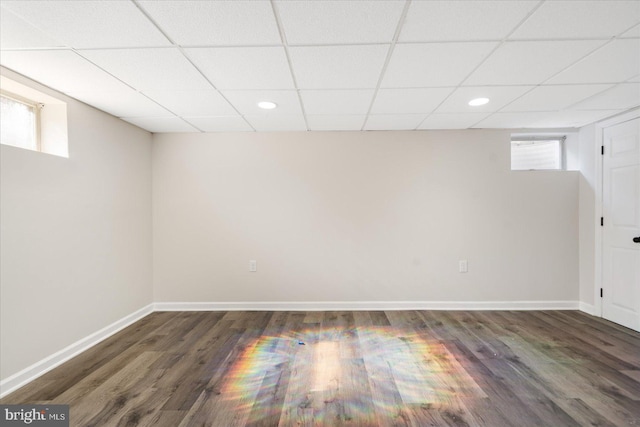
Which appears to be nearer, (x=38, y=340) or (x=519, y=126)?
(x=38, y=340)

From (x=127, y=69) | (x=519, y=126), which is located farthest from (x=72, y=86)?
(x=519, y=126)

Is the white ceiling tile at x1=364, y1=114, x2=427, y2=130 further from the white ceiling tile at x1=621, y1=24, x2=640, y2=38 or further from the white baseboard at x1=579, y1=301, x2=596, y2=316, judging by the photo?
the white baseboard at x1=579, y1=301, x2=596, y2=316

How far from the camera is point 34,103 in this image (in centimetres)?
238

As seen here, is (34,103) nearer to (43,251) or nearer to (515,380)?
(43,251)

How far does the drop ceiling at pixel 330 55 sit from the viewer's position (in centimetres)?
142

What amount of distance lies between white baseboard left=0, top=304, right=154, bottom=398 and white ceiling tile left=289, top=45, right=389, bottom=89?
9.55 ft

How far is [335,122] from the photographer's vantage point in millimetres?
3209

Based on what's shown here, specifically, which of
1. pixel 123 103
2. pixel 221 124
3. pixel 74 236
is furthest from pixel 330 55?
pixel 74 236

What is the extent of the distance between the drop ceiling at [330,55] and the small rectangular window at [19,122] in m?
0.32

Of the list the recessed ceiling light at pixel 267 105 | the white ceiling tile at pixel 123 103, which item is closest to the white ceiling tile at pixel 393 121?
the recessed ceiling light at pixel 267 105

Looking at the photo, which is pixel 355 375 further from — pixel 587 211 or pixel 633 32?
pixel 587 211

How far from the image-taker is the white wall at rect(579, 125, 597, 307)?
3.33m

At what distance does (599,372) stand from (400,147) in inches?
107

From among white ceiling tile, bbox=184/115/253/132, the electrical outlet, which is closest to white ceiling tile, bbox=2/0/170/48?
white ceiling tile, bbox=184/115/253/132
